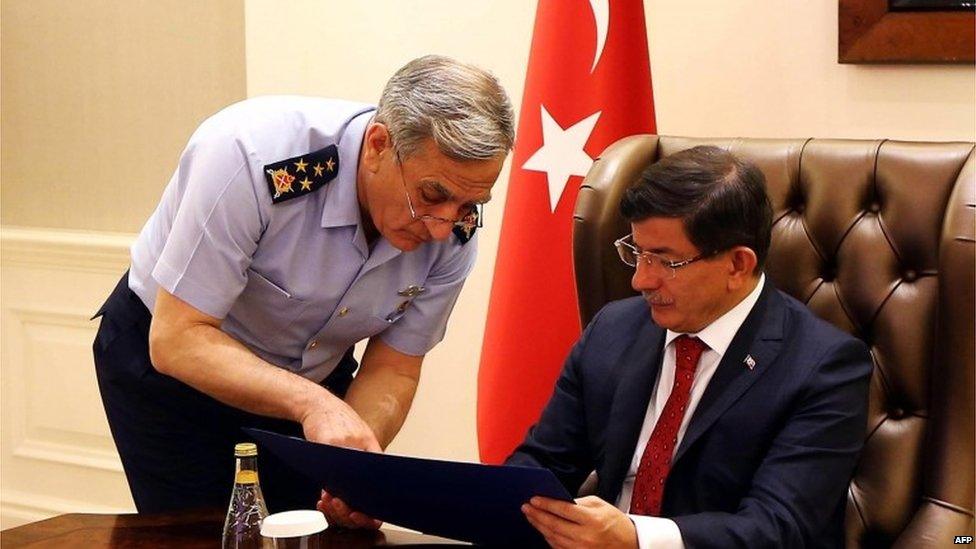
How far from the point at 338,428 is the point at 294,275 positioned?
1.13ft

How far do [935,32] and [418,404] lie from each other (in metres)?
1.76

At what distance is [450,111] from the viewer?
1894 millimetres

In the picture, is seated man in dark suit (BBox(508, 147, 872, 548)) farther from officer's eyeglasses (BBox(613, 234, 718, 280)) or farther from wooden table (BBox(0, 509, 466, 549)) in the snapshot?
wooden table (BBox(0, 509, 466, 549))

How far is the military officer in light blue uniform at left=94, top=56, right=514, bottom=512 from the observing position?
1951 millimetres

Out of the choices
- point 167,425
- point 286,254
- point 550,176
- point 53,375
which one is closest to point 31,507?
point 53,375

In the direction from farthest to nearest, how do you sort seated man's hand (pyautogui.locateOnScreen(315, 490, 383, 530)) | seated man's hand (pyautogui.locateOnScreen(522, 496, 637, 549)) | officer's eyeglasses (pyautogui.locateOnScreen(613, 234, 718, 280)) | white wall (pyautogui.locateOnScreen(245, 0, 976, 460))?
white wall (pyautogui.locateOnScreen(245, 0, 976, 460))
officer's eyeglasses (pyautogui.locateOnScreen(613, 234, 718, 280))
seated man's hand (pyautogui.locateOnScreen(315, 490, 383, 530))
seated man's hand (pyautogui.locateOnScreen(522, 496, 637, 549))

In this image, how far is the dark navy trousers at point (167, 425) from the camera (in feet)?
7.70

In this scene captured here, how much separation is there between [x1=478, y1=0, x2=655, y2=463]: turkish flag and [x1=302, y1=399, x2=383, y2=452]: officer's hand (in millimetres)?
1017

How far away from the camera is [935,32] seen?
289cm

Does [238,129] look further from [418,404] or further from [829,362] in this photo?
[418,404]

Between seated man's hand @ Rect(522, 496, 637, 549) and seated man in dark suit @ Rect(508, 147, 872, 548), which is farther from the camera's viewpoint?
seated man in dark suit @ Rect(508, 147, 872, 548)

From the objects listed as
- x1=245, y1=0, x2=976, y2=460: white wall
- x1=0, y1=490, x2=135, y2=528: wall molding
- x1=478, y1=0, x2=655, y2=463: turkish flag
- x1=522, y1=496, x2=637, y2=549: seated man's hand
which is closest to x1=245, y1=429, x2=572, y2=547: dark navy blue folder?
x1=522, y1=496, x2=637, y2=549: seated man's hand

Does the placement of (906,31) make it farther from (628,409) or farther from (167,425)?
(167,425)

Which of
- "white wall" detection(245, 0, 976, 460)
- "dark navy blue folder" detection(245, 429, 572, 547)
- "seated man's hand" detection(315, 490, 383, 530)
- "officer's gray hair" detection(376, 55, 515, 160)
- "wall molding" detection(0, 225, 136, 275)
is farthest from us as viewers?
"wall molding" detection(0, 225, 136, 275)
